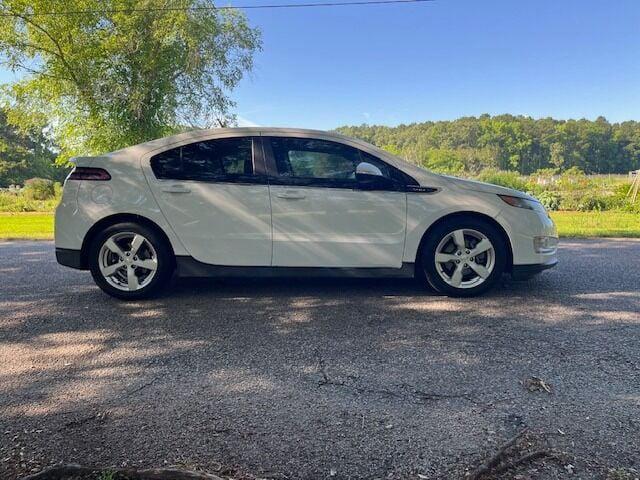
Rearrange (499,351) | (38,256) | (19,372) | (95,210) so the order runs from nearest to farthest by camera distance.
A: 1. (19,372)
2. (499,351)
3. (95,210)
4. (38,256)

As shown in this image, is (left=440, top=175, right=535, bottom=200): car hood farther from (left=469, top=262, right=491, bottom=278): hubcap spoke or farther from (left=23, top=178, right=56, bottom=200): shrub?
(left=23, top=178, right=56, bottom=200): shrub

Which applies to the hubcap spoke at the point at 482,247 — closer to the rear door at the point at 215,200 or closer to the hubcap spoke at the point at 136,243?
the rear door at the point at 215,200

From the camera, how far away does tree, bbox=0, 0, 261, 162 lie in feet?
52.4

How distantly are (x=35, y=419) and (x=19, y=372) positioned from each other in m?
0.71

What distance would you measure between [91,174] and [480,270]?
12.3 ft

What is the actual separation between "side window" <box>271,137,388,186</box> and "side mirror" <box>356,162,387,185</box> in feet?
0.20

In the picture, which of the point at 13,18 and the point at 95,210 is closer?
the point at 95,210

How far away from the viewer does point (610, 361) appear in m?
2.81

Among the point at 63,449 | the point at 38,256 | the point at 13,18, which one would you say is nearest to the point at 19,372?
the point at 63,449

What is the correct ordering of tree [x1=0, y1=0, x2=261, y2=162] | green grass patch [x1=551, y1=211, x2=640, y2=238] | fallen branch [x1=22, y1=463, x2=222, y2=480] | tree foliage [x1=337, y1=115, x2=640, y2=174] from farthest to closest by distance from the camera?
tree foliage [x1=337, y1=115, x2=640, y2=174] < tree [x1=0, y1=0, x2=261, y2=162] < green grass patch [x1=551, y1=211, x2=640, y2=238] < fallen branch [x1=22, y1=463, x2=222, y2=480]

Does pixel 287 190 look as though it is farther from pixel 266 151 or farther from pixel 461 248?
pixel 461 248

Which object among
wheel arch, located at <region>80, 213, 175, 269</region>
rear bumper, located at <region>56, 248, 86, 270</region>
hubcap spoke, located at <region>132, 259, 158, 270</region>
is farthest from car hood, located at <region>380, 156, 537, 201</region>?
rear bumper, located at <region>56, 248, 86, 270</region>

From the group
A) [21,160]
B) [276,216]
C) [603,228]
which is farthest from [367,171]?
[21,160]

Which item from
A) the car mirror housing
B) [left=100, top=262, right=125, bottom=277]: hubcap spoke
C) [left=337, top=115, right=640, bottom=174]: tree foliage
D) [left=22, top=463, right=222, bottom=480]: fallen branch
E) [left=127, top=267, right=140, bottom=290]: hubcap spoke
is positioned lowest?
[left=22, top=463, right=222, bottom=480]: fallen branch
